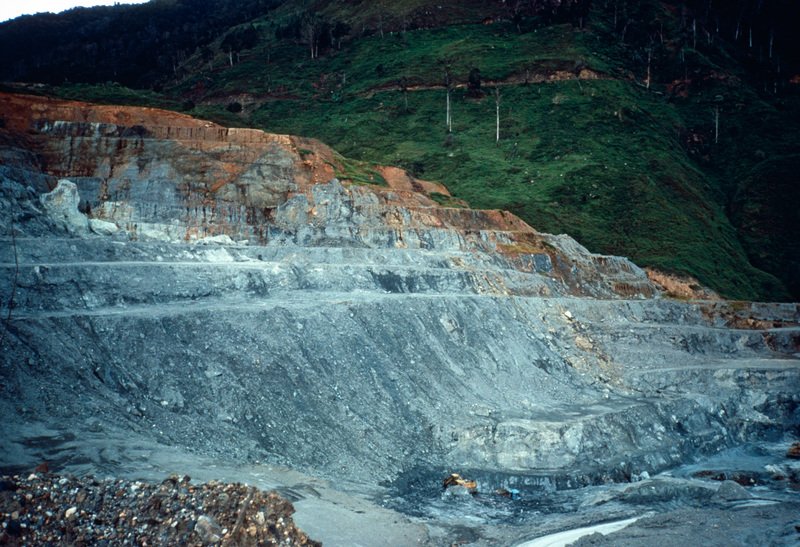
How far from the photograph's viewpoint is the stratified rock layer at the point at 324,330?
25.1 m

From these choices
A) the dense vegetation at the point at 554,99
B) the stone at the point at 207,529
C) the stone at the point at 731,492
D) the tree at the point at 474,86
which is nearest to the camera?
the stone at the point at 207,529

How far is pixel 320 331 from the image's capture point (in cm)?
3156

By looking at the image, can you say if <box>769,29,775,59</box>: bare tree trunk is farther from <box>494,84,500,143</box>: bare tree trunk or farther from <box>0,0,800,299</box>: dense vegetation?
<box>494,84,500,143</box>: bare tree trunk

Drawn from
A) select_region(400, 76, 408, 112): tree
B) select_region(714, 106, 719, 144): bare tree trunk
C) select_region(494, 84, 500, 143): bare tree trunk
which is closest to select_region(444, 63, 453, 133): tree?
select_region(400, 76, 408, 112): tree

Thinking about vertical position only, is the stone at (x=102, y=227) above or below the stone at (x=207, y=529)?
above

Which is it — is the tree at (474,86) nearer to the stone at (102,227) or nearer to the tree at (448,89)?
the tree at (448,89)

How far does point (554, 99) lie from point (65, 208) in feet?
224

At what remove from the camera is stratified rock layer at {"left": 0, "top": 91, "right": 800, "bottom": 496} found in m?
25.1

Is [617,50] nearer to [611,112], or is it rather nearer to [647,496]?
[611,112]

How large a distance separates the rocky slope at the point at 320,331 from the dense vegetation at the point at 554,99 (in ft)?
52.9

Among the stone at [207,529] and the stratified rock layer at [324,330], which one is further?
the stratified rock layer at [324,330]

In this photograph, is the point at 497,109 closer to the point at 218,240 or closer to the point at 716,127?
the point at 716,127

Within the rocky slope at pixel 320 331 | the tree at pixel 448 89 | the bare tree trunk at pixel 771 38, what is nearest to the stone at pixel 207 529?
the rocky slope at pixel 320 331

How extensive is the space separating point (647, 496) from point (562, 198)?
45.8m
